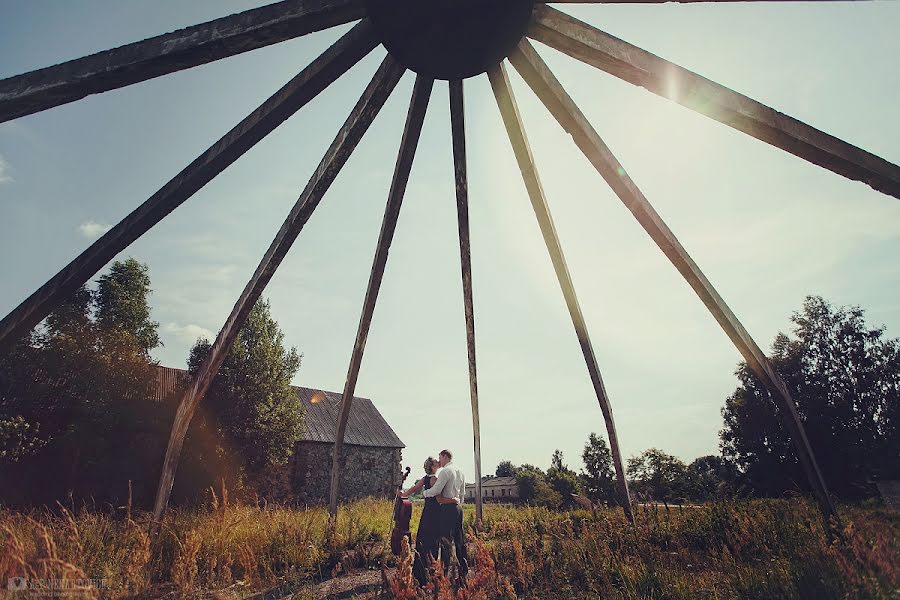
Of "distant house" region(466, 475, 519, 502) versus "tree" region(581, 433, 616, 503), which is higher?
"tree" region(581, 433, 616, 503)

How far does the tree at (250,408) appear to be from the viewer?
1537 centimetres

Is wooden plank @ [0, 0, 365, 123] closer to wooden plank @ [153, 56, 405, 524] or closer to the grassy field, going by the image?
wooden plank @ [153, 56, 405, 524]

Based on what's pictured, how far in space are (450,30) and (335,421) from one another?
94.0 feet

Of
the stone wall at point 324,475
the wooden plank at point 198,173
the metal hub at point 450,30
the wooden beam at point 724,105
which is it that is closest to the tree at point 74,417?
the stone wall at point 324,475

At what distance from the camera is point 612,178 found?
3307 mm

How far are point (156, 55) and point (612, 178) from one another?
3112 mm

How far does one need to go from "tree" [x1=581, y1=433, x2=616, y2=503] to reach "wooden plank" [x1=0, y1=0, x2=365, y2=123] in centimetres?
1392

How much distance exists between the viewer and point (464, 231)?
517cm

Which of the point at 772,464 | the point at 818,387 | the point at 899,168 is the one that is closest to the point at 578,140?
the point at 899,168

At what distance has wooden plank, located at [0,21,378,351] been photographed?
291 centimetres

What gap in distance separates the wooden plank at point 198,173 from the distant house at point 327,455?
18.4m

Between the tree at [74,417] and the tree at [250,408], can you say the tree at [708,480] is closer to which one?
the tree at [250,408]

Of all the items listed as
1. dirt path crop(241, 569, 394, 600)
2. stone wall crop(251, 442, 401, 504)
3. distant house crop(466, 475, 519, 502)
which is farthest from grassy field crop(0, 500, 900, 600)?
distant house crop(466, 475, 519, 502)

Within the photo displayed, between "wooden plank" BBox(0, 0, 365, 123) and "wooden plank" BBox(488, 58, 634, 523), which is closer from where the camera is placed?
"wooden plank" BBox(0, 0, 365, 123)
